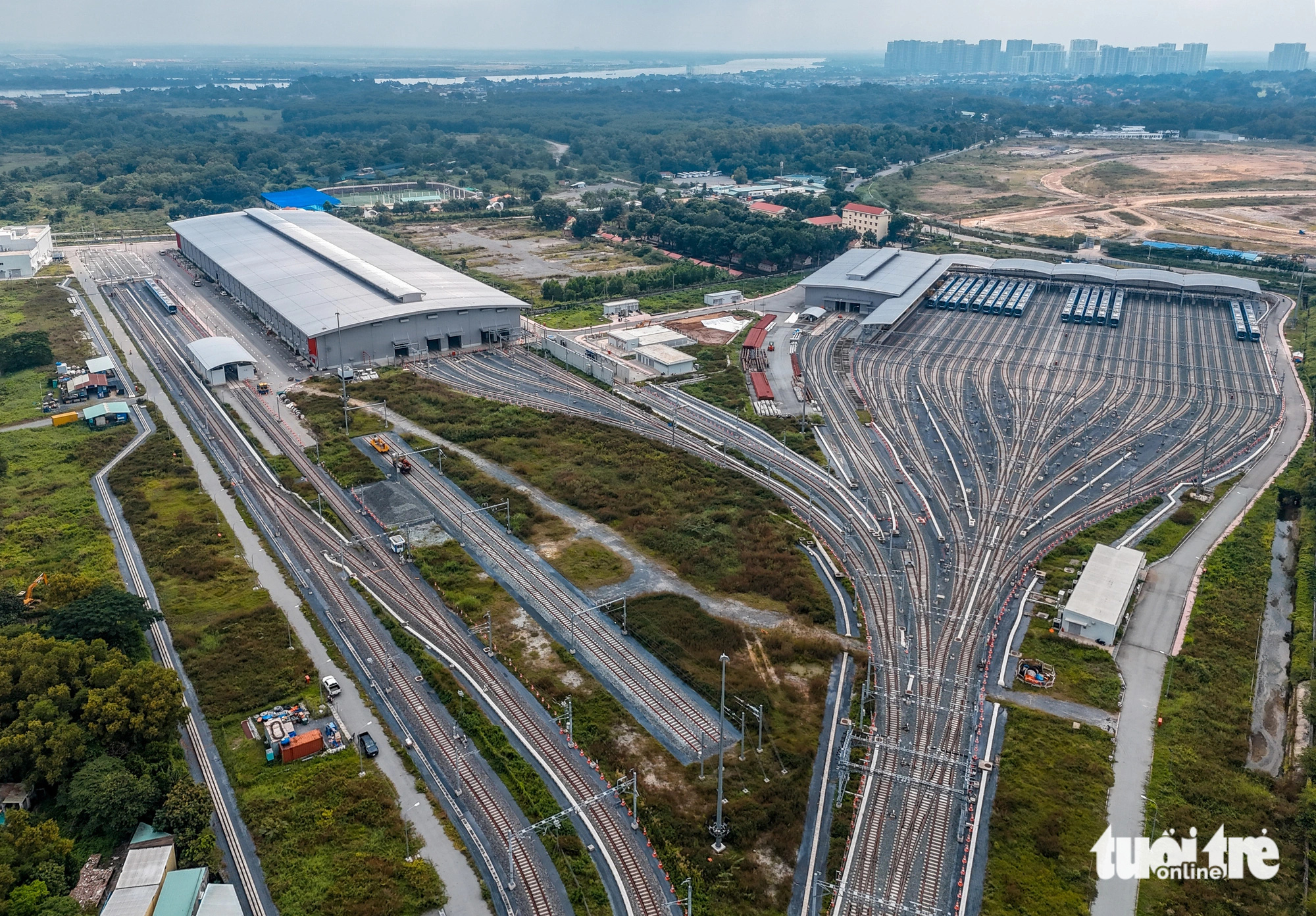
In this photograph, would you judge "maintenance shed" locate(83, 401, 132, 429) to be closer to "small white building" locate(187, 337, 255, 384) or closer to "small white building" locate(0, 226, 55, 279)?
"small white building" locate(187, 337, 255, 384)

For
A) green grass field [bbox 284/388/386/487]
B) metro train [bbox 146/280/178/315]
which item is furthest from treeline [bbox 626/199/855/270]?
metro train [bbox 146/280/178/315]

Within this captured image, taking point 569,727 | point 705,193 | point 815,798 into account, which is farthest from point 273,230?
point 815,798

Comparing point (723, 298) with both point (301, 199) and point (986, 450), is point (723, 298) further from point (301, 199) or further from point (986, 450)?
point (301, 199)

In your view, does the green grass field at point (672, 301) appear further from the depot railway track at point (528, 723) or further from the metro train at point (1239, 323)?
the metro train at point (1239, 323)

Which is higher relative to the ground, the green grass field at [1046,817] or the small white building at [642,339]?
the small white building at [642,339]

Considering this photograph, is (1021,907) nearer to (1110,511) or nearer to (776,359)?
(1110,511)

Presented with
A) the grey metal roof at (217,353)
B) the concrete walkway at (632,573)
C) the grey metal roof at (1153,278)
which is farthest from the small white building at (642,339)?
the grey metal roof at (1153,278)
